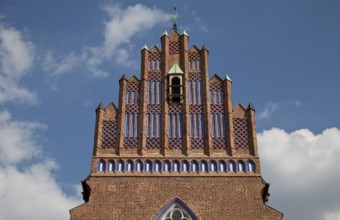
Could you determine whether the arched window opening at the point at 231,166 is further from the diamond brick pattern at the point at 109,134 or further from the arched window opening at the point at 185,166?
the diamond brick pattern at the point at 109,134

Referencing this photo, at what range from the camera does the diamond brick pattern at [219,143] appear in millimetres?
20656

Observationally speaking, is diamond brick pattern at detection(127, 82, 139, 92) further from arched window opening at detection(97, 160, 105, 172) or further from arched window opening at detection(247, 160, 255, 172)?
arched window opening at detection(247, 160, 255, 172)

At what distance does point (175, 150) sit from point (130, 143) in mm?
1670

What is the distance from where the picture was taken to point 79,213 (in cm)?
1891

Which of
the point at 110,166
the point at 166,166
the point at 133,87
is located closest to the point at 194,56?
the point at 133,87

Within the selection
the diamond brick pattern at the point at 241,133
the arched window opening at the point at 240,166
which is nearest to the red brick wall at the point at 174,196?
the arched window opening at the point at 240,166

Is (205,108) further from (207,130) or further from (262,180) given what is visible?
(262,180)

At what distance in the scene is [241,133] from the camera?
20969mm

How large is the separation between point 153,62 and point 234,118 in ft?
13.5

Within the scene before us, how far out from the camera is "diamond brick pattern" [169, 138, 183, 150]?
67.8ft

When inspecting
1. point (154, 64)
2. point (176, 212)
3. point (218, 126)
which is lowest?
point (176, 212)

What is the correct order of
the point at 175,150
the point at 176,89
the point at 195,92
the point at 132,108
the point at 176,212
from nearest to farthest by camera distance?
the point at 176,212, the point at 175,150, the point at 132,108, the point at 195,92, the point at 176,89

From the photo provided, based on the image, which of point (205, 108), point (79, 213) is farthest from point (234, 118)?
point (79, 213)

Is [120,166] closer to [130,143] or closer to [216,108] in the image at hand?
[130,143]
